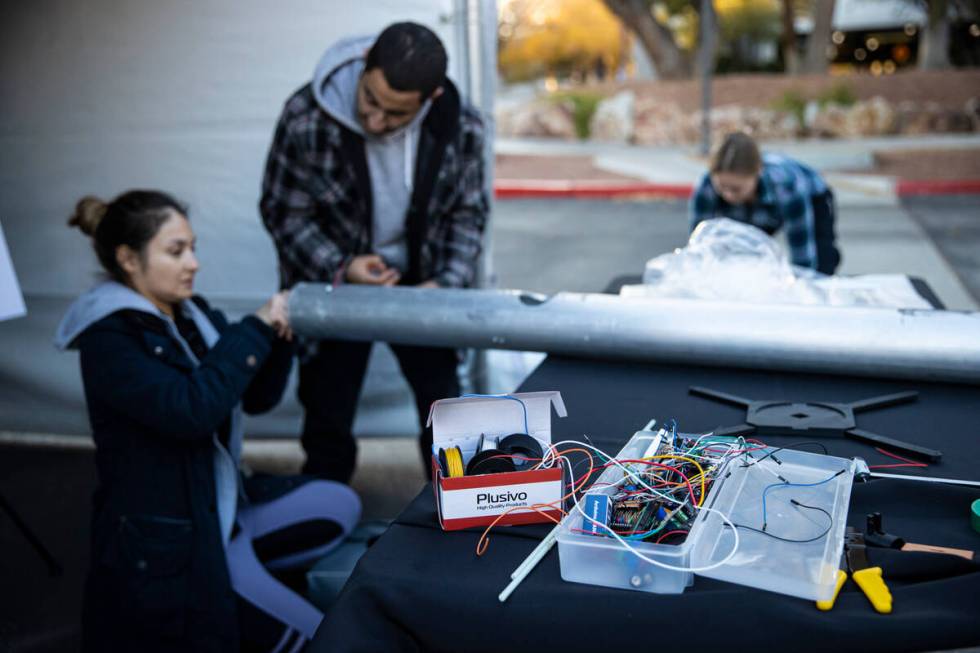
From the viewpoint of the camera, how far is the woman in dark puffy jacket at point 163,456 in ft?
6.16

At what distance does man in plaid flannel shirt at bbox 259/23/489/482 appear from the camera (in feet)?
7.84

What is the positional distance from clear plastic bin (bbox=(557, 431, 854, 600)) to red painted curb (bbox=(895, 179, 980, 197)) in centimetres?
985

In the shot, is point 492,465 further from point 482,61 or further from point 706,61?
point 706,61

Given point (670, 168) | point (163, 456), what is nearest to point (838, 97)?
point (670, 168)

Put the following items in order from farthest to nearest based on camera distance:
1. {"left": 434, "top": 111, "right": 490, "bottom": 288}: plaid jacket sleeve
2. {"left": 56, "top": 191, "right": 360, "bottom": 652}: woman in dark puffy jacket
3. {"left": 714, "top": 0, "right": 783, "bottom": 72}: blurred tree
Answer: {"left": 714, "top": 0, "right": 783, "bottom": 72}: blurred tree
{"left": 434, "top": 111, "right": 490, "bottom": 288}: plaid jacket sleeve
{"left": 56, "top": 191, "right": 360, "bottom": 652}: woman in dark puffy jacket

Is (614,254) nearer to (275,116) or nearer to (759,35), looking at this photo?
(275,116)

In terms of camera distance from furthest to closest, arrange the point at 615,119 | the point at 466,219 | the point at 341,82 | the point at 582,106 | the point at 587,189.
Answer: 1. the point at 582,106
2. the point at 615,119
3. the point at 587,189
4. the point at 466,219
5. the point at 341,82

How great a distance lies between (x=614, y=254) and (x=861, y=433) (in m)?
5.76

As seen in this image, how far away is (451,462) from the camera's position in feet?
4.02

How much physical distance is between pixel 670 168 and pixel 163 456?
10.5 metres

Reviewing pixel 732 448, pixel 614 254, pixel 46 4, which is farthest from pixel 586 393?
pixel 614 254

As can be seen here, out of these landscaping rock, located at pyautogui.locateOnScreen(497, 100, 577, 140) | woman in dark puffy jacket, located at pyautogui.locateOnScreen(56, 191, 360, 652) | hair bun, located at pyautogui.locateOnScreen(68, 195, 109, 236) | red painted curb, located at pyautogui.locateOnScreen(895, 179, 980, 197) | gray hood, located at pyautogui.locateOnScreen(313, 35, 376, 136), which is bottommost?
red painted curb, located at pyautogui.locateOnScreen(895, 179, 980, 197)

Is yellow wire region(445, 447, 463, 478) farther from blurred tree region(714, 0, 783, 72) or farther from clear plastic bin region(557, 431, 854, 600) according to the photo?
blurred tree region(714, 0, 783, 72)

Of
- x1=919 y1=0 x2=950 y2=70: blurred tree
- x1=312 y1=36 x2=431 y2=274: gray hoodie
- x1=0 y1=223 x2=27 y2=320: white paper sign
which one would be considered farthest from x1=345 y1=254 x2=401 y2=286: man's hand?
x1=919 y1=0 x2=950 y2=70: blurred tree
